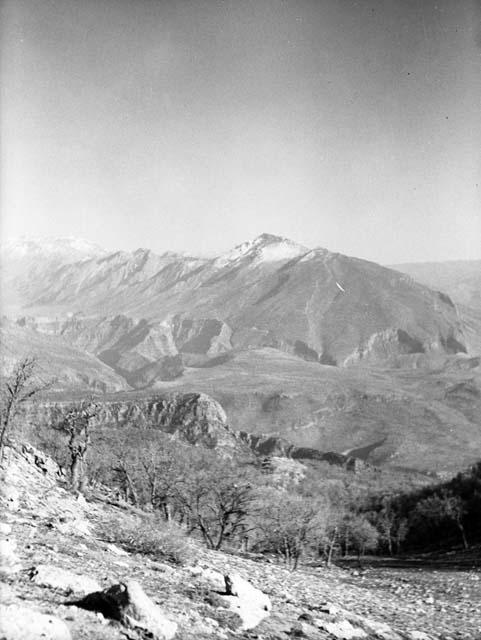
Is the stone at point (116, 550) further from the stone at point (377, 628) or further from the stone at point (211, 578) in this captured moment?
the stone at point (377, 628)

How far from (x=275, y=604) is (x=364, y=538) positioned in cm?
9156

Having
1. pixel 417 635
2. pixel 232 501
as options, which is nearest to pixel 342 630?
pixel 417 635

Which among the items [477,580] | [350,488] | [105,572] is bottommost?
[350,488]

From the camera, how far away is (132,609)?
11.9 meters

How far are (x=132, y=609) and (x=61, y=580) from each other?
3134 mm

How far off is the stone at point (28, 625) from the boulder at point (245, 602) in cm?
579

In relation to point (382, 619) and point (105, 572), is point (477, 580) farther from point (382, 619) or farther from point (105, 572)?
point (105, 572)

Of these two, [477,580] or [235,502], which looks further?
[235,502]

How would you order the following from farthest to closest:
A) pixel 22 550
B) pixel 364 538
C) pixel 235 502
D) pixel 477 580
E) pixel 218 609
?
pixel 364 538 < pixel 235 502 < pixel 477 580 < pixel 22 550 < pixel 218 609

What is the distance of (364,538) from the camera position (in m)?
101

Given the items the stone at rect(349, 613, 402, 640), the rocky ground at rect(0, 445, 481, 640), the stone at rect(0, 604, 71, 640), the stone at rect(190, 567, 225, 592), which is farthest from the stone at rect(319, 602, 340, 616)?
the stone at rect(0, 604, 71, 640)

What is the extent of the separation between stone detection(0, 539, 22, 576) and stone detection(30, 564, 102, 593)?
0.49 metres

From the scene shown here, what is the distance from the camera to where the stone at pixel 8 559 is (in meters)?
13.7

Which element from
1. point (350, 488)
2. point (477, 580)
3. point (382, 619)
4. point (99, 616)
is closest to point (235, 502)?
point (477, 580)
